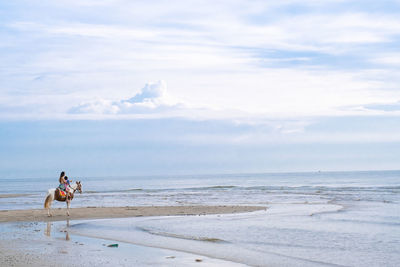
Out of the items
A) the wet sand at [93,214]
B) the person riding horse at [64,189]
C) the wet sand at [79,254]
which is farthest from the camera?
the person riding horse at [64,189]

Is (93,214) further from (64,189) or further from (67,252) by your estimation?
(67,252)

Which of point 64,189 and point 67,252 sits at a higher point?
point 64,189

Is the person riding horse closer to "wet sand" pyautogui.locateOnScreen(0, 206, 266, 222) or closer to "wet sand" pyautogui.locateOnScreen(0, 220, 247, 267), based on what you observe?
"wet sand" pyautogui.locateOnScreen(0, 206, 266, 222)

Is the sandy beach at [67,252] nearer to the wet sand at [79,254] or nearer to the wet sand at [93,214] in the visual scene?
the wet sand at [79,254]

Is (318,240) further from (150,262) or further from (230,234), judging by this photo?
(150,262)

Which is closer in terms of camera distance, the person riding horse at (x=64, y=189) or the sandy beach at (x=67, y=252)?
the sandy beach at (x=67, y=252)

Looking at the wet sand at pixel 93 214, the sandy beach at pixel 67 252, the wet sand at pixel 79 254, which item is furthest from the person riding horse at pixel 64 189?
the wet sand at pixel 79 254

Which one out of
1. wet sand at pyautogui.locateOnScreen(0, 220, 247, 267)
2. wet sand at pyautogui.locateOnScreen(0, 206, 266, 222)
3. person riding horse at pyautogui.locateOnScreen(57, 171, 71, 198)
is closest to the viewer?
wet sand at pyautogui.locateOnScreen(0, 220, 247, 267)

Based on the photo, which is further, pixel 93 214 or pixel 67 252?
pixel 93 214

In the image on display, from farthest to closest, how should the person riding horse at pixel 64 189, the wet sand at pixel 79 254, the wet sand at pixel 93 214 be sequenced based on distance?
the person riding horse at pixel 64 189
the wet sand at pixel 93 214
the wet sand at pixel 79 254

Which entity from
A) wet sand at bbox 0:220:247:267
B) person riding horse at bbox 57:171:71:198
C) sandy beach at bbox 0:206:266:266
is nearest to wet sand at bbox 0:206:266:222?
person riding horse at bbox 57:171:71:198

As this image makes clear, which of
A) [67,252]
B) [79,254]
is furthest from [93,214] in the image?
[79,254]

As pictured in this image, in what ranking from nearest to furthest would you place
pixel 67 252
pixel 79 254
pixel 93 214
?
pixel 79 254 → pixel 67 252 → pixel 93 214

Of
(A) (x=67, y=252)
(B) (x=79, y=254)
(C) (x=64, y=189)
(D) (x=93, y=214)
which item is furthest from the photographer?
(D) (x=93, y=214)
